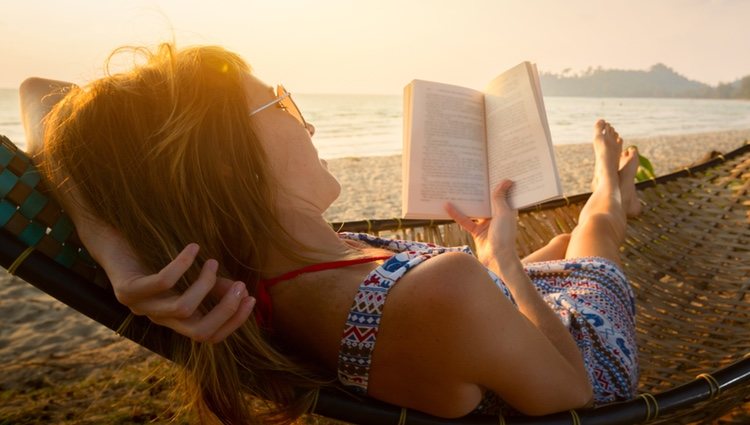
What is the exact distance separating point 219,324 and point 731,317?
180 cm

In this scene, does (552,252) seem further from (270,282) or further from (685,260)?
(270,282)

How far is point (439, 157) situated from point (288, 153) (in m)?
0.64

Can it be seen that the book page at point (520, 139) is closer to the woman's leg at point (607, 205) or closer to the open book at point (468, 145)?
the open book at point (468, 145)

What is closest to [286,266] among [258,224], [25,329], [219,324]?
[258,224]

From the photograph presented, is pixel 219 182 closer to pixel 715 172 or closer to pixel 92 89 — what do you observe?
pixel 92 89

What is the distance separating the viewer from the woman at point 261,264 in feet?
3.11

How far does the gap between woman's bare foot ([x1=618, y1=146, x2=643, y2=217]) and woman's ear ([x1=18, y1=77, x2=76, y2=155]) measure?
2054 mm

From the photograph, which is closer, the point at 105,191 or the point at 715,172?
the point at 105,191

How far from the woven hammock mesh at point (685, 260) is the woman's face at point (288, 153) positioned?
0.98m

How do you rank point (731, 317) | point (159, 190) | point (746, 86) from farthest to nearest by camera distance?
1. point (746, 86)
2. point (731, 317)
3. point (159, 190)

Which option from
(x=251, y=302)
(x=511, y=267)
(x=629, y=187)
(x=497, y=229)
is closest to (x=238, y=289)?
(x=251, y=302)

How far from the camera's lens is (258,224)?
3.65 ft

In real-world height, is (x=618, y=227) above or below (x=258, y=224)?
below

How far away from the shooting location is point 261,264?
1.14m
